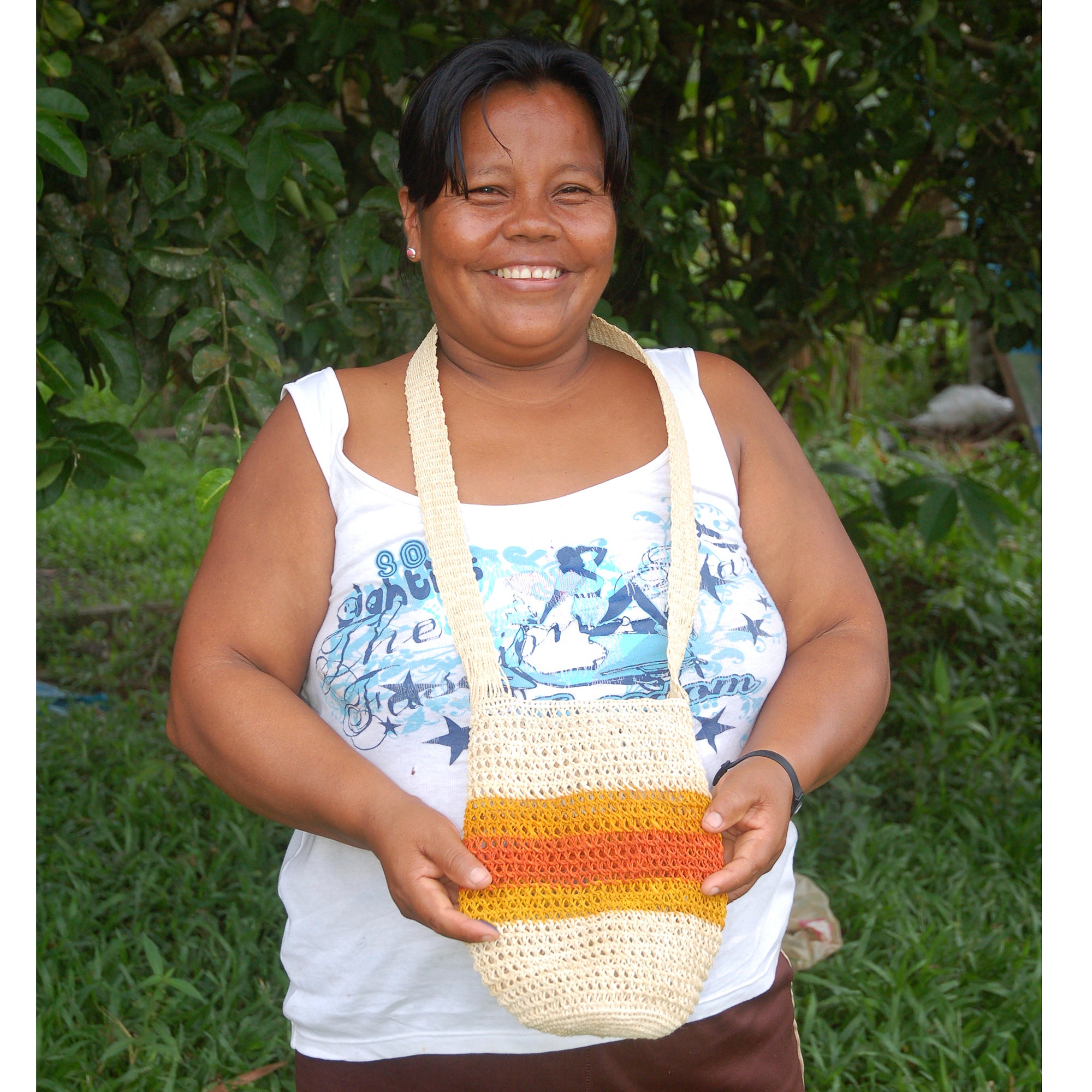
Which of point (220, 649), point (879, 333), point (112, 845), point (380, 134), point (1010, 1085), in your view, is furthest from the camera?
point (879, 333)

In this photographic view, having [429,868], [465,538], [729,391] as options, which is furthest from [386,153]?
[429,868]

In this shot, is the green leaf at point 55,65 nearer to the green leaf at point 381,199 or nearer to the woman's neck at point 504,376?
the green leaf at point 381,199

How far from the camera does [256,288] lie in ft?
5.96

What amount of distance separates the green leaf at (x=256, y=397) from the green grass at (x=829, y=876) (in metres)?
1.11

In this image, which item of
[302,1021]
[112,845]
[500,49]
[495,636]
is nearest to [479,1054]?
[302,1021]

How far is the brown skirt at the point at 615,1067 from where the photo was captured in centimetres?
125

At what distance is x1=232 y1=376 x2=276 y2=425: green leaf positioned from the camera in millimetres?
1798

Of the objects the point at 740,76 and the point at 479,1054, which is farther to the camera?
the point at 740,76

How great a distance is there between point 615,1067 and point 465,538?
605 millimetres

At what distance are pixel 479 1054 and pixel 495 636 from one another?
1.49 feet

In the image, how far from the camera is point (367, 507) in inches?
50.9

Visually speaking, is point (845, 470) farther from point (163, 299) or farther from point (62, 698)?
point (62, 698)

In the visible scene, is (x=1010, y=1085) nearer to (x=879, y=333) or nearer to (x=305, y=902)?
(x=305, y=902)

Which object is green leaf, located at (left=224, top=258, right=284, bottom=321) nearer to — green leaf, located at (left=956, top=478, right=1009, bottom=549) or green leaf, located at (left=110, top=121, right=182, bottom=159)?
green leaf, located at (left=110, top=121, right=182, bottom=159)
